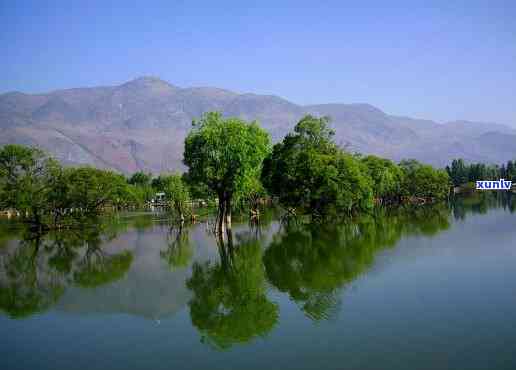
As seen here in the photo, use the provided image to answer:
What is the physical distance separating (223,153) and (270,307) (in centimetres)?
2956

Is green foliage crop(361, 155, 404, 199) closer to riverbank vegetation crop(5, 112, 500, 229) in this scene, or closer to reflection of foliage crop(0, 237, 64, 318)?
riverbank vegetation crop(5, 112, 500, 229)

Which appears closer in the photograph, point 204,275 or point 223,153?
point 204,275

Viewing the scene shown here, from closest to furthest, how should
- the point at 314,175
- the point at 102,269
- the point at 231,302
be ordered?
the point at 231,302, the point at 102,269, the point at 314,175

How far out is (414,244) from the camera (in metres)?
38.9

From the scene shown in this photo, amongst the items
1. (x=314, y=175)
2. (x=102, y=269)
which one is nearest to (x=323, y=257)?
(x=102, y=269)

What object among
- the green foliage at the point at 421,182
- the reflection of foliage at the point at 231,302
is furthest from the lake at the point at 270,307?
the green foliage at the point at 421,182

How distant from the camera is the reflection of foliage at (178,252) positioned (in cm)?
3490

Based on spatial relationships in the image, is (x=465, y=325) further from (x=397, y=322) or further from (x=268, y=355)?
(x=268, y=355)

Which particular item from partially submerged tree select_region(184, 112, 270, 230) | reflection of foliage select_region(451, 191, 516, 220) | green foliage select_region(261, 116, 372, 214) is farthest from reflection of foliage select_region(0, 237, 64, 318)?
reflection of foliage select_region(451, 191, 516, 220)

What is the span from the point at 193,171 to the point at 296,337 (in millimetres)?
35455

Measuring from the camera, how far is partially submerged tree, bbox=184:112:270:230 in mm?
49156

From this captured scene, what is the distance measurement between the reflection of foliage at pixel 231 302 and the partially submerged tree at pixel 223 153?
16.6 metres

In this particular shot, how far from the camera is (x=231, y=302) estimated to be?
873 inches

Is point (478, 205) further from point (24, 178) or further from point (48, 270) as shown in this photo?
point (48, 270)
